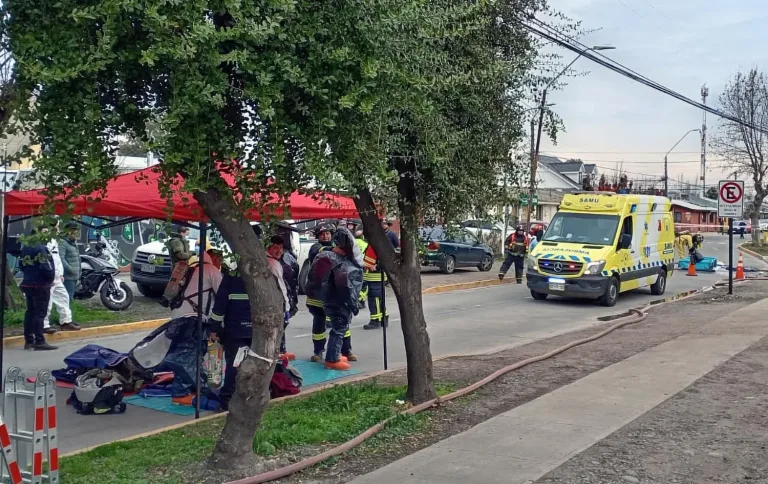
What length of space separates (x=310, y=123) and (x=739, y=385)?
19.3 ft

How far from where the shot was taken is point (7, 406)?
16.6ft

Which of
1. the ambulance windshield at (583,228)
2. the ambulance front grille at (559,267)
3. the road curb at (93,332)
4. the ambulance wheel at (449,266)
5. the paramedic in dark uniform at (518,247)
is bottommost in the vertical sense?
the road curb at (93,332)

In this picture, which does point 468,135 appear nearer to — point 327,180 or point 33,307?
point 327,180

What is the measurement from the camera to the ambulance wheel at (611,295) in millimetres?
18297

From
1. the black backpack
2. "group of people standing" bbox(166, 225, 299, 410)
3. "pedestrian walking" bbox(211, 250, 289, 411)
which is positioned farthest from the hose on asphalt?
the black backpack

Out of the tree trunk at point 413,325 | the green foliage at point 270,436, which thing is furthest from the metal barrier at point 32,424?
the tree trunk at point 413,325

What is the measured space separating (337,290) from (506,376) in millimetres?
2619

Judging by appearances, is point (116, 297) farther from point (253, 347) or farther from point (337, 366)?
point (253, 347)

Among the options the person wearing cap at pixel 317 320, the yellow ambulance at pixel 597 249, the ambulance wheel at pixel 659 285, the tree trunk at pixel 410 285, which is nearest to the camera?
the tree trunk at pixel 410 285

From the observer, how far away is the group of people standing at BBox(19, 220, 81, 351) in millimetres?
11203

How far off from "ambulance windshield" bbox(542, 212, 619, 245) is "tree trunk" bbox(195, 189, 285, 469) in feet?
46.5

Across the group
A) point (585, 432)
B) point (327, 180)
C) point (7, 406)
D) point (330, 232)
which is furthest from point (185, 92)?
point (330, 232)

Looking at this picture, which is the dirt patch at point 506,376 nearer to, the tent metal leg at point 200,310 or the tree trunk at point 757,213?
the tent metal leg at point 200,310

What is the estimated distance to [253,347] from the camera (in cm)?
570
